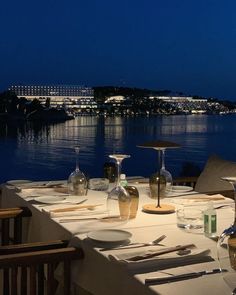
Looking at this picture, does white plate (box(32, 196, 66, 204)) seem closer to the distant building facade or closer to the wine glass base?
the wine glass base

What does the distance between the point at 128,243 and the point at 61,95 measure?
368ft

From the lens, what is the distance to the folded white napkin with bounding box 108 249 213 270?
1607 mm

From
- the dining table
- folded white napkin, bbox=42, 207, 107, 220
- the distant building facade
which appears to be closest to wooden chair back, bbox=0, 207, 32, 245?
the dining table

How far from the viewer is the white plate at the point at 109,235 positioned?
1858 mm

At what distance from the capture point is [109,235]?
191 cm

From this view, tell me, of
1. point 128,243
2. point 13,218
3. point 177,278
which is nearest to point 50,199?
point 13,218

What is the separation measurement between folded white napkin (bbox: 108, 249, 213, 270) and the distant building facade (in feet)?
316

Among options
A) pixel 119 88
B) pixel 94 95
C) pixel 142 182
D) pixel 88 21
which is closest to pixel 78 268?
pixel 142 182

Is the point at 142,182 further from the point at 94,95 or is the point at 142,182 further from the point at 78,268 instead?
the point at 94,95

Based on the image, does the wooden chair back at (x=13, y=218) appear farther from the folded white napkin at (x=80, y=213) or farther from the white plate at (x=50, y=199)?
the folded white napkin at (x=80, y=213)

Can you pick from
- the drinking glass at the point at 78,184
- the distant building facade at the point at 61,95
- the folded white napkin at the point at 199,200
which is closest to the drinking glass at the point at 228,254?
the folded white napkin at the point at 199,200

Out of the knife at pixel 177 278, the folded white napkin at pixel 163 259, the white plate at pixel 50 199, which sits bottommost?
the knife at pixel 177 278

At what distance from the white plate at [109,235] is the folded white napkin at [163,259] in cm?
12

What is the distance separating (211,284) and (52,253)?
68cm
